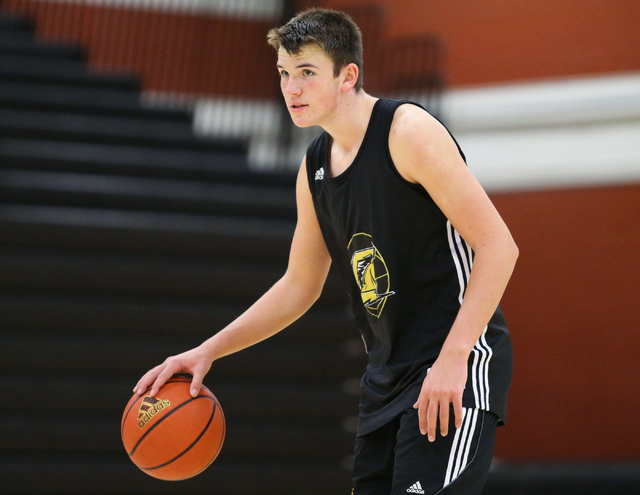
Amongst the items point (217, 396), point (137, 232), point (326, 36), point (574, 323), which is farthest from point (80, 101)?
point (326, 36)

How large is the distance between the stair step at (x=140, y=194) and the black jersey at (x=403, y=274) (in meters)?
3.77

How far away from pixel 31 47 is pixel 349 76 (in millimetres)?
5683

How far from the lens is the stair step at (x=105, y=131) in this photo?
6492 millimetres

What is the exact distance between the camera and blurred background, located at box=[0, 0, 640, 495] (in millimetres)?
5289

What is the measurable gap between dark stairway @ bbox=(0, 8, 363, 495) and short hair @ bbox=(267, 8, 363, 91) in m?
3.19

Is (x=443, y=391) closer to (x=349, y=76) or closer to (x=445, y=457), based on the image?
(x=445, y=457)

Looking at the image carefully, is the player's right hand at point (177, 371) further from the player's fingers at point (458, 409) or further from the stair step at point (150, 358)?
the stair step at point (150, 358)

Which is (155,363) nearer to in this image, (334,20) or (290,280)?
(290,280)

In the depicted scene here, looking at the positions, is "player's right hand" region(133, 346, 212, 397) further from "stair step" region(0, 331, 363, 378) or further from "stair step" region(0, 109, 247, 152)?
"stair step" region(0, 109, 247, 152)

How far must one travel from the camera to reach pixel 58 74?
7242mm

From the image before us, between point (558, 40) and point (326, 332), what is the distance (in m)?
2.93

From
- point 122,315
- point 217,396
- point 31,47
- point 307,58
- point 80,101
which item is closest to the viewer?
point 307,58

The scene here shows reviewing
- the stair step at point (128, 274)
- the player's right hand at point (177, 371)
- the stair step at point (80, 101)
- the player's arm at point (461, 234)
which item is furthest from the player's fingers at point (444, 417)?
the stair step at point (80, 101)

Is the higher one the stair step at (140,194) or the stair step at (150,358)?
the stair step at (140,194)
